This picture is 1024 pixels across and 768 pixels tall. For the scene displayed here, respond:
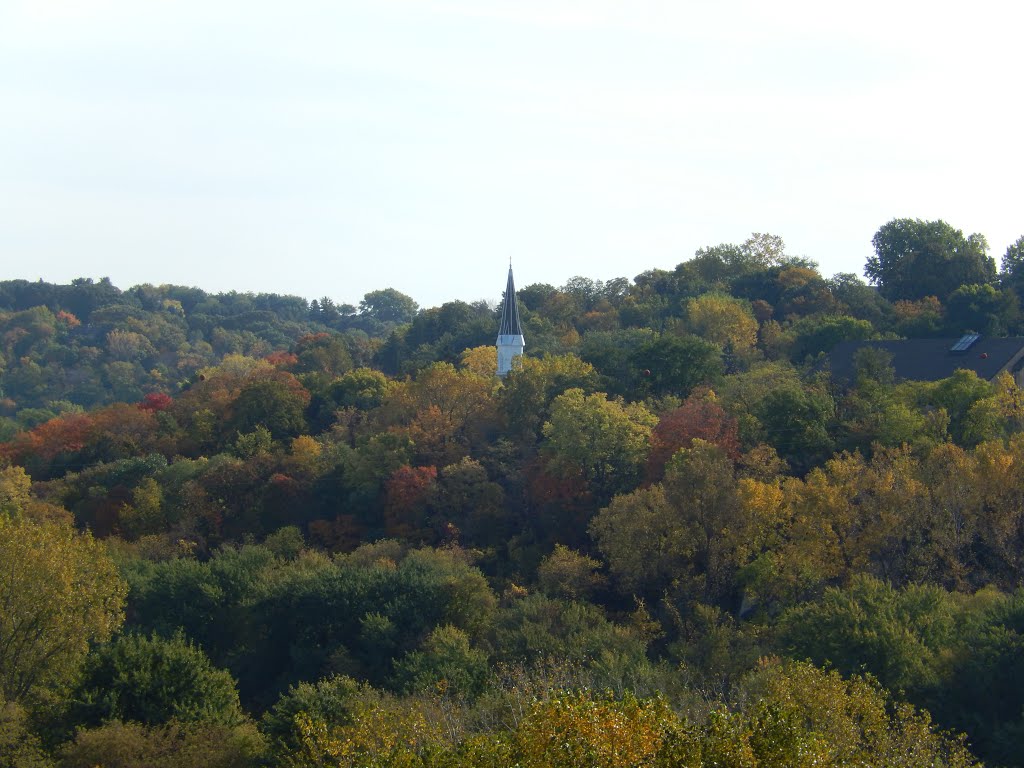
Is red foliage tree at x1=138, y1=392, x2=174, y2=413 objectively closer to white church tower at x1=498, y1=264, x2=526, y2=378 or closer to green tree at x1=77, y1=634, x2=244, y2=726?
white church tower at x1=498, y1=264, x2=526, y2=378

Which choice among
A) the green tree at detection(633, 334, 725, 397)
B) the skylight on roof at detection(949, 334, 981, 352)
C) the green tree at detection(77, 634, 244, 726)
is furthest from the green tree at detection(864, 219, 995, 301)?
the green tree at detection(77, 634, 244, 726)

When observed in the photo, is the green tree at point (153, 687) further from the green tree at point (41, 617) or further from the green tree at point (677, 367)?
the green tree at point (677, 367)

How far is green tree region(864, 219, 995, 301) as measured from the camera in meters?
59.4

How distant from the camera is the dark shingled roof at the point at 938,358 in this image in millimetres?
46094

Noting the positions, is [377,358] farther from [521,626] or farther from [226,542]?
[521,626]

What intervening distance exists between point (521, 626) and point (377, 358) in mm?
47144

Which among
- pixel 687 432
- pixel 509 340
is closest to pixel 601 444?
pixel 687 432

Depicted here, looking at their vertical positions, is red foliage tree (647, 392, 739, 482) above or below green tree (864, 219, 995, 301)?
below

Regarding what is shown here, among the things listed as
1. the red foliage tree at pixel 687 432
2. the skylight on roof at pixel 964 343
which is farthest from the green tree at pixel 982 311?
the red foliage tree at pixel 687 432

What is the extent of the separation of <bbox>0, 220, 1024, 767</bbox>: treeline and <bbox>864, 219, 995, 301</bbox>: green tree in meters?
0.17

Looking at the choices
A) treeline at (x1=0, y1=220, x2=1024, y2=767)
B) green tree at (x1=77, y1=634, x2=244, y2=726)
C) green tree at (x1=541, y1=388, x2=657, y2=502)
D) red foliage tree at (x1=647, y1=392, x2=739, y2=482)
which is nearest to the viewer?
treeline at (x1=0, y1=220, x2=1024, y2=767)

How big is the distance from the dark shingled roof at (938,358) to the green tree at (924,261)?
33.8 feet

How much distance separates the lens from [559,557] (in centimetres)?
3669

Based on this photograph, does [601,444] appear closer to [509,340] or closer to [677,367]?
[677,367]
